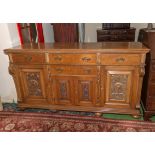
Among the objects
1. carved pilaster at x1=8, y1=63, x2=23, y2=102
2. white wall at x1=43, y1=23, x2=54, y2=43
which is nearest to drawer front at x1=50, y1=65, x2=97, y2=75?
carved pilaster at x1=8, y1=63, x2=23, y2=102

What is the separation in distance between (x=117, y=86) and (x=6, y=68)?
1784 millimetres

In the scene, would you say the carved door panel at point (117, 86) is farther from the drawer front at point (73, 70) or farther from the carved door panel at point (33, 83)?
the carved door panel at point (33, 83)

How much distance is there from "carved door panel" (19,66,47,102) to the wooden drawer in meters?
0.86

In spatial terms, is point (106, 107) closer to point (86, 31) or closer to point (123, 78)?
point (123, 78)

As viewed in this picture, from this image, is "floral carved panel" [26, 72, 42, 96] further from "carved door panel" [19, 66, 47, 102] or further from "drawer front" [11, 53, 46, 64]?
"drawer front" [11, 53, 46, 64]

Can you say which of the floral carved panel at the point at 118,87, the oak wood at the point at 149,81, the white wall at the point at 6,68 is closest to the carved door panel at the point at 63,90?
the floral carved panel at the point at 118,87

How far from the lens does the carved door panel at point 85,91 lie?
2260 millimetres

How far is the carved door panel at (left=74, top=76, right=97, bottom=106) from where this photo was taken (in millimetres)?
2260

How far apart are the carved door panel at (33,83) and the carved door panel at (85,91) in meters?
0.48

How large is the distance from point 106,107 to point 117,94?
0.82 feet

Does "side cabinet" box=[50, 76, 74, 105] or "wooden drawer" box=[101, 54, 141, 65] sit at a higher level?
"wooden drawer" box=[101, 54, 141, 65]

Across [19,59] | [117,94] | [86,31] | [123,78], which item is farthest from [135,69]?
[86,31]

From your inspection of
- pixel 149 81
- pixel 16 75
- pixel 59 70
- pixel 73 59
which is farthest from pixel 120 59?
pixel 16 75

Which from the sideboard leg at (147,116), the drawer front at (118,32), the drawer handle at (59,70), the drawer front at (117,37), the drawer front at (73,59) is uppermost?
the drawer front at (118,32)
